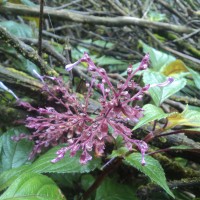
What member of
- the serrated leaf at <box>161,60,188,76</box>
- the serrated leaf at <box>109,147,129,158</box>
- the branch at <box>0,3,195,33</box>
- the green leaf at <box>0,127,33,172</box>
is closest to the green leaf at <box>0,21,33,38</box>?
the branch at <box>0,3,195,33</box>

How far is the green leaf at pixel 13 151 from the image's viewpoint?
36.0 inches

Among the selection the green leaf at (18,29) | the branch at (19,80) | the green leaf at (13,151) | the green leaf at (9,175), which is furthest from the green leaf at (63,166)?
the green leaf at (18,29)

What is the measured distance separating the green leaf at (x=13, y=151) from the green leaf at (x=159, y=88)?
37cm

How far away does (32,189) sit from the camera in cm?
65

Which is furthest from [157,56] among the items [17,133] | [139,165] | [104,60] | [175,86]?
Answer: [139,165]

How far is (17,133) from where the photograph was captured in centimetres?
98

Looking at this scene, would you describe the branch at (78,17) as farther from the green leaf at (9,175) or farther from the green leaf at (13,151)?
the green leaf at (9,175)

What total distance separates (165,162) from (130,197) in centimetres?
16

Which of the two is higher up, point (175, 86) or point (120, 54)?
point (175, 86)

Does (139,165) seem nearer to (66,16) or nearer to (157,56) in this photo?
(157,56)

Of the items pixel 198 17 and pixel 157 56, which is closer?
pixel 157 56

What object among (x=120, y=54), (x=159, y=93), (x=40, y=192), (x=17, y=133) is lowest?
(x=120, y=54)

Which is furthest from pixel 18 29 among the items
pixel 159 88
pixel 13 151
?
pixel 159 88

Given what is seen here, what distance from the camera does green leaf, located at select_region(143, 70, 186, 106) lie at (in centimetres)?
88
